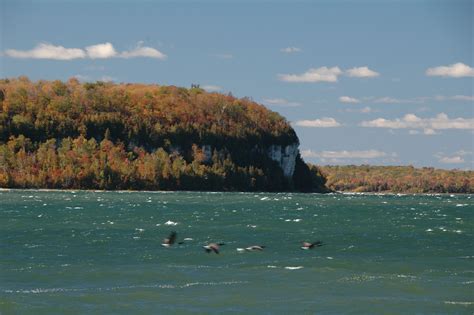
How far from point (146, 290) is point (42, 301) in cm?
552

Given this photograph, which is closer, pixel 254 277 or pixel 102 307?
pixel 102 307

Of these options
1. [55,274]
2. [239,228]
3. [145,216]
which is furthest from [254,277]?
[145,216]

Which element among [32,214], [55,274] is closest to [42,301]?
[55,274]

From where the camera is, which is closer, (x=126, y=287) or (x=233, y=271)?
(x=126, y=287)

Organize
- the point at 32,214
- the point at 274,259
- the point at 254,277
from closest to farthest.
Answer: the point at 254,277 < the point at 274,259 < the point at 32,214

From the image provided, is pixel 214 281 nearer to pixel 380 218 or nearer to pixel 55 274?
pixel 55 274

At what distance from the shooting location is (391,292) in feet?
165

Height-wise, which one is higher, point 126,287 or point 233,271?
point 233,271

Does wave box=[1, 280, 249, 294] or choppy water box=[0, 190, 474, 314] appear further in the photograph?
wave box=[1, 280, 249, 294]

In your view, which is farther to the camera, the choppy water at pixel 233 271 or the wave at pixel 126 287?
the wave at pixel 126 287

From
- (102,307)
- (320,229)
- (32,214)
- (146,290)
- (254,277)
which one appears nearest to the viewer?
(102,307)

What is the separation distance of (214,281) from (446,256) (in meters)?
20.3

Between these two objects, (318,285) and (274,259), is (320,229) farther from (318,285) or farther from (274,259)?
(318,285)

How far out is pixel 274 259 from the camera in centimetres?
6328
